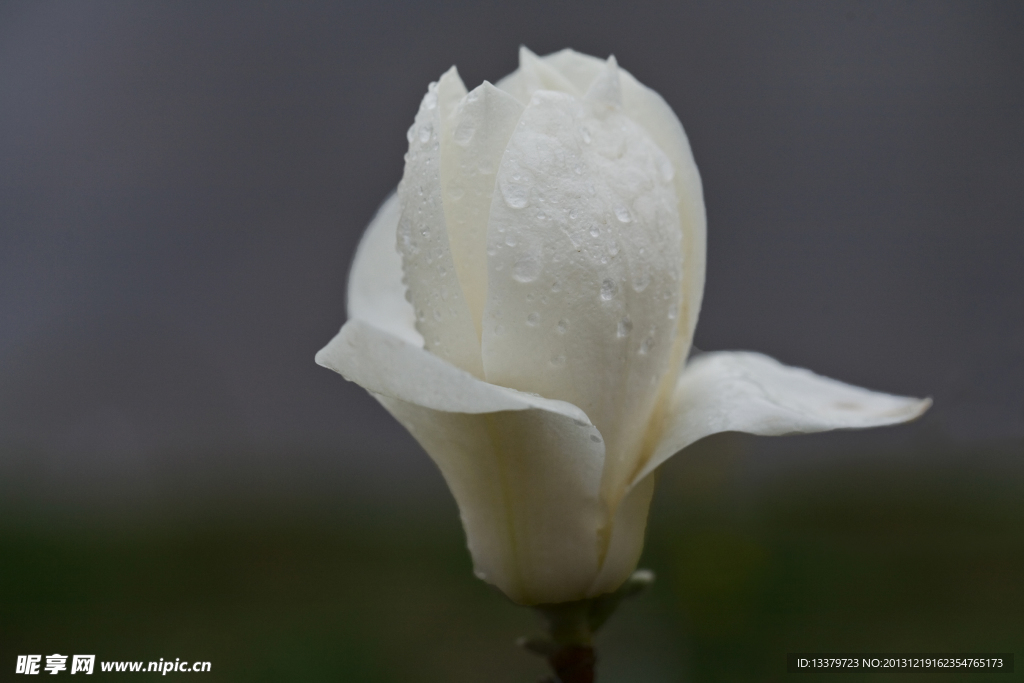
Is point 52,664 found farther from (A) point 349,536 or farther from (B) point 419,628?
(A) point 349,536

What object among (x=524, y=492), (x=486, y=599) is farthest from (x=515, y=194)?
(x=486, y=599)

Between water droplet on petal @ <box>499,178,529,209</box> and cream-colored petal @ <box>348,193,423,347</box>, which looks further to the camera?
cream-colored petal @ <box>348,193,423,347</box>

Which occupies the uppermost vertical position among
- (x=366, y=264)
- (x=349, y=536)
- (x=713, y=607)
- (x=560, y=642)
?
(x=349, y=536)

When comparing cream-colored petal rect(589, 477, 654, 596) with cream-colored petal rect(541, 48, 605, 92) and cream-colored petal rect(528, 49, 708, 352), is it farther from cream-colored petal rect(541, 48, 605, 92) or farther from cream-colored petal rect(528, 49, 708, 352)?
cream-colored petal rect(541, 48, 605, 92)

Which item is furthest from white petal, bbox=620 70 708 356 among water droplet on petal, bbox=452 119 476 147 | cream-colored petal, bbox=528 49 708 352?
water droplet on petal, bbox=452 119 476 147

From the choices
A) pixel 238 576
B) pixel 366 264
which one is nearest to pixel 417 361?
pixel 366 264

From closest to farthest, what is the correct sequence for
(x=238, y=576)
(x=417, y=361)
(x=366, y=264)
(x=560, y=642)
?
(x=417, y=361) < (x=560, y=642) < (x=366, y=264) < (x=238, y=576)

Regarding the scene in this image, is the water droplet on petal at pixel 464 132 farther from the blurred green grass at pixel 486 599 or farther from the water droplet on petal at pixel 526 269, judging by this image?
the blurred green grass at pixel 486 599
